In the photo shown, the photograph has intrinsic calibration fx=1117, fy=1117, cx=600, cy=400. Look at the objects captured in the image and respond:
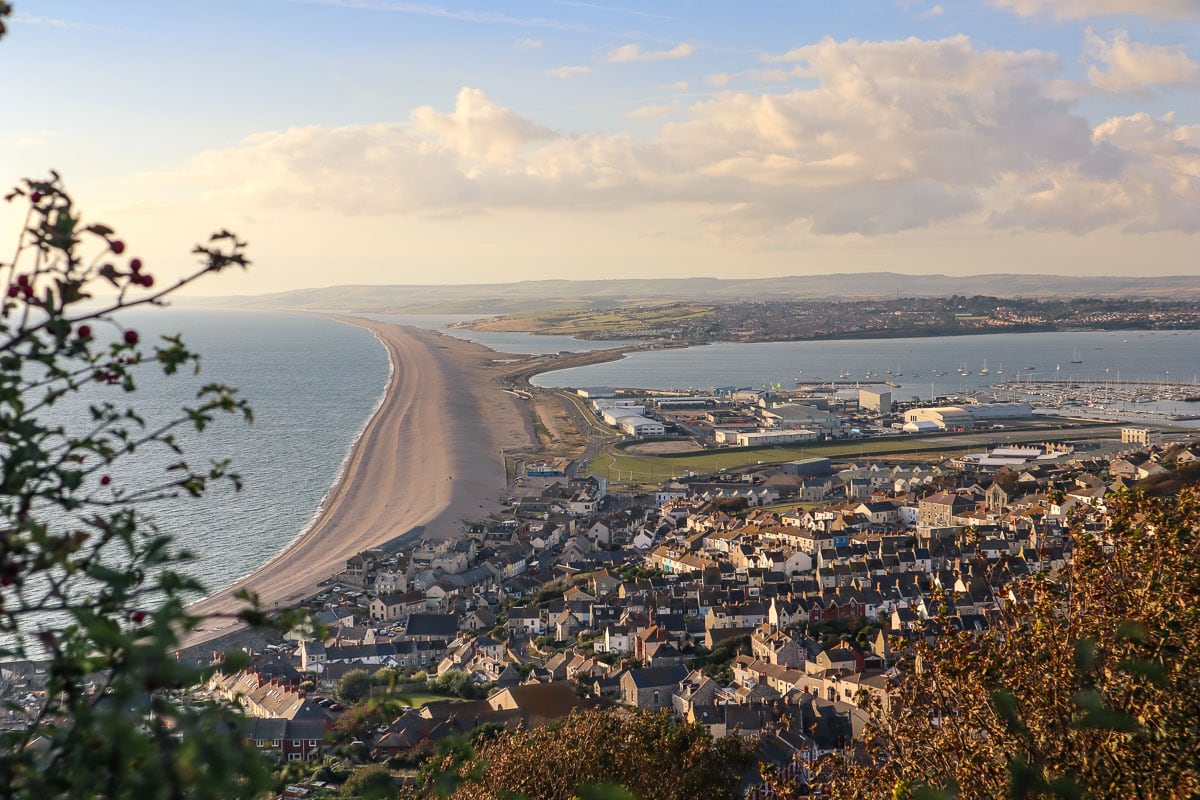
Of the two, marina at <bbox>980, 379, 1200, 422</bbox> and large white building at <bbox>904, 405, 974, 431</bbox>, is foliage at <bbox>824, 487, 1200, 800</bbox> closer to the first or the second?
large white building at <bbox>904, 405, 974, 431</bbox>

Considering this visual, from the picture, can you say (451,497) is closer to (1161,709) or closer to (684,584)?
(684,584)

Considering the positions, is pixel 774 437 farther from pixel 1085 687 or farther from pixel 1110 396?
pixel 1085 687

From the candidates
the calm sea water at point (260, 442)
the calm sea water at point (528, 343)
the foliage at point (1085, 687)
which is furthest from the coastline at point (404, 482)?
the calm sea water at point (528, 343)

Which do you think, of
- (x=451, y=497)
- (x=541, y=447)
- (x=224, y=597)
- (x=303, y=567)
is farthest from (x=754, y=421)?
(x=224, y=597)

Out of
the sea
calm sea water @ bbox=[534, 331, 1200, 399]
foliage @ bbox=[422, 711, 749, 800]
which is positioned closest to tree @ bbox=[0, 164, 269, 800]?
the sea

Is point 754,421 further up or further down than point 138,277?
further down

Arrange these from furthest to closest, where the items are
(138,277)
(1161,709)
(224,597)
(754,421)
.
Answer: (754,421)
(224,597)
(1161,709)
(138,277)

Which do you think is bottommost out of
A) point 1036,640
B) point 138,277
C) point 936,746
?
point 936,746
